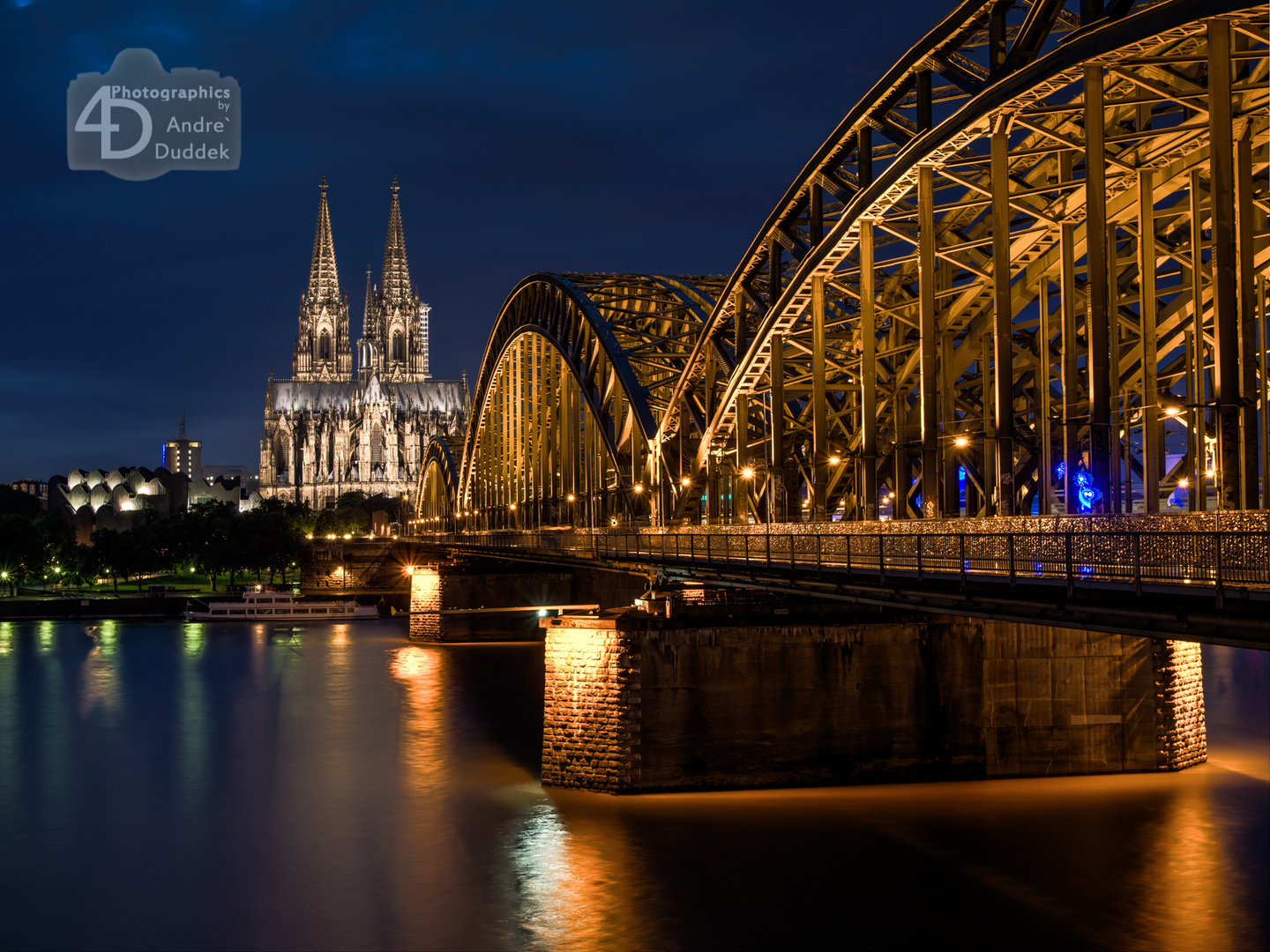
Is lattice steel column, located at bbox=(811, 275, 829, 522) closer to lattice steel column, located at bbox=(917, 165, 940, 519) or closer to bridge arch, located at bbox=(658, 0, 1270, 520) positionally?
bridge arch, located at bbox=(658, 0, 1270, 520)

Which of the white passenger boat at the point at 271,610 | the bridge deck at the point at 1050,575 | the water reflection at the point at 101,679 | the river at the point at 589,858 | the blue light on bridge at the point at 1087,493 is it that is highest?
the blue light on bridge at the point at 1087,493

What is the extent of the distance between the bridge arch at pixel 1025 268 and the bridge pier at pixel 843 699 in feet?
12.6

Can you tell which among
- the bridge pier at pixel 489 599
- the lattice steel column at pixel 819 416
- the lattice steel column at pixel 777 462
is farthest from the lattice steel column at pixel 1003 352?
the bridge pier at pixel 489 599

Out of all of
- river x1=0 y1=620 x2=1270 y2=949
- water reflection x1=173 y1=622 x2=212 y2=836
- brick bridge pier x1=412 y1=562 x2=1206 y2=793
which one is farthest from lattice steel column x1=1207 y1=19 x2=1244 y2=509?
water reflection x1=173 y1=622 x2=212 y2=836

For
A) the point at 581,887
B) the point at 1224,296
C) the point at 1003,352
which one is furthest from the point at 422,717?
the point at 1224,296

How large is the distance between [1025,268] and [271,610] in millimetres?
Result: 87162

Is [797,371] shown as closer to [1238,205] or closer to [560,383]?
[1238,205]

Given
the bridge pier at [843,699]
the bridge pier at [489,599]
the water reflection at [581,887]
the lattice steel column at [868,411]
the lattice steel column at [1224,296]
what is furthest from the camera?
the bridge pier at [489,599]

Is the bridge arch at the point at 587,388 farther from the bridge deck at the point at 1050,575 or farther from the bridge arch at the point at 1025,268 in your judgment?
the bridge deck at the point at 1050,575

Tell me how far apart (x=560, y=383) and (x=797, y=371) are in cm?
3450

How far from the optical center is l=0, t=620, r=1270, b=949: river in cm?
2614

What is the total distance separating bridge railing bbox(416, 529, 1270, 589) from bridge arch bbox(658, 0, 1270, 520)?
10.6 feet

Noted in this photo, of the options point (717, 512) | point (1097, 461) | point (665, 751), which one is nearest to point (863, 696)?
point (665, 751)

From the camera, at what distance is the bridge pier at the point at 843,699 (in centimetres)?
3328
